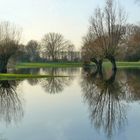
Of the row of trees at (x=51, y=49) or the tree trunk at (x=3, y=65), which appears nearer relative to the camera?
the tree trunk at (x=3, y=65)

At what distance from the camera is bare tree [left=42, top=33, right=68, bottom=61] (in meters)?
131

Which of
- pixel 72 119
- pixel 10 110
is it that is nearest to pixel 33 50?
pixel 10 110

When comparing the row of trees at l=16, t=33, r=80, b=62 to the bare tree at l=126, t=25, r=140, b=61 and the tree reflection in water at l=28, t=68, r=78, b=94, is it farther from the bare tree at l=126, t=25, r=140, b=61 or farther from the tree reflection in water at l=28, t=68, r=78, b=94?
the tree reflection in water at l=28, t=68, r=78, b=94

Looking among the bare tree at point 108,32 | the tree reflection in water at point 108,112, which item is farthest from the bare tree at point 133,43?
the tree reflection in water at point 108,112

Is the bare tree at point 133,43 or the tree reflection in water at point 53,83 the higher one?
the bare tree at point 133,43

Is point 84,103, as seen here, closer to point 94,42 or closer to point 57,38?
point 94,42

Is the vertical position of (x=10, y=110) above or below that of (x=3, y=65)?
below

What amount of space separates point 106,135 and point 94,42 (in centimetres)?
5938

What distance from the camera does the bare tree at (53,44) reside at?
13112 cm

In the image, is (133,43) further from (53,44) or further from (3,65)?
(3,65)

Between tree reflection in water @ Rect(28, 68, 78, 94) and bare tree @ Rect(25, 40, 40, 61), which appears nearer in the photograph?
tree reflection in water @ Rect(28, 68, 78, 94)

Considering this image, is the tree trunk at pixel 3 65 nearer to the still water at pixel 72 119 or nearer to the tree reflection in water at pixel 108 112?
the still water at pixel 72 119

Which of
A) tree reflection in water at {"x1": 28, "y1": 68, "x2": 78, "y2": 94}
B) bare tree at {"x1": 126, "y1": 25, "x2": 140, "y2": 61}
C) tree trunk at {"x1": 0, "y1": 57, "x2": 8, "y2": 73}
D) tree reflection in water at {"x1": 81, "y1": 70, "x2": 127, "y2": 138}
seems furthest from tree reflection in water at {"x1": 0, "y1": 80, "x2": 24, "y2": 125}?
bare tree at {"x1": 126, "y1": 25, "x2": 140, "y2": 61}

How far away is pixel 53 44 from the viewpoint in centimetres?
13162
